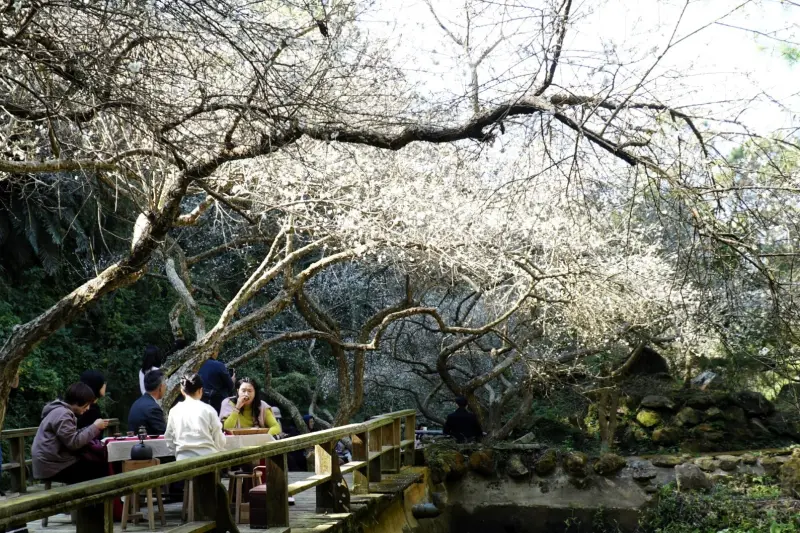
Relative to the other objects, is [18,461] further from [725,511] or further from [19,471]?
[725,511]

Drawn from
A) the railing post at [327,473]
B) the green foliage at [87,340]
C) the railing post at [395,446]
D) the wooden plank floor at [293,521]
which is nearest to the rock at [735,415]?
the railing post at [395,446]

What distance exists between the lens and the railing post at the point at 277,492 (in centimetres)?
644

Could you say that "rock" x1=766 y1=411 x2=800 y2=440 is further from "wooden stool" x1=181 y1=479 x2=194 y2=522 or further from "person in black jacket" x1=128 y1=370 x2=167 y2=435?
"wooden stool" x1=181 y1=479 x2=194 y2=522

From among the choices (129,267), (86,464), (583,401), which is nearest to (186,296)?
(129,267)

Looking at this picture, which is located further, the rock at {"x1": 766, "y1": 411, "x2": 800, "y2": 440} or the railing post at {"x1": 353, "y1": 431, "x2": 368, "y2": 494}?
the rock at {"x1": 766, "y1": 411, "x2": 800, "y2": 440}

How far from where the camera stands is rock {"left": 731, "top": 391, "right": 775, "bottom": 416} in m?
19.1

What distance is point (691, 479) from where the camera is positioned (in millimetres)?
13383

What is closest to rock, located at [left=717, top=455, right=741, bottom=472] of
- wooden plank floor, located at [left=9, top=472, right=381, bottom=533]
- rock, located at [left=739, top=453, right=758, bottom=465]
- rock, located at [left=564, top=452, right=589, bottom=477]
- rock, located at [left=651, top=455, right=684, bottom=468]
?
rock, located at [left=739, top=453, right=758, bottom=465]

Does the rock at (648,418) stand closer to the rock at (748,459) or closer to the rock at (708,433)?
the rock at (708,433)

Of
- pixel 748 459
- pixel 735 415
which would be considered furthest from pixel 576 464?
pixel 735 415

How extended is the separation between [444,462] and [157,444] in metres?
8.00

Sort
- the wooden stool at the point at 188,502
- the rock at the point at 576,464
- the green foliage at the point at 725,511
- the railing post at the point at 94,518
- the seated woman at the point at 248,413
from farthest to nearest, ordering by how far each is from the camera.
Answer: the rock at the point at 576,464
the green foliage at the point at 725,511
the seated woman at the point at 248,413
the wooden stool at the point at 188,502
the railing post at the point at 94,518

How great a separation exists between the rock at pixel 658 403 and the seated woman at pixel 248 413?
12.9 metres

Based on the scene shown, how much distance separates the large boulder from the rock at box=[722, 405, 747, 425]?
616mm
